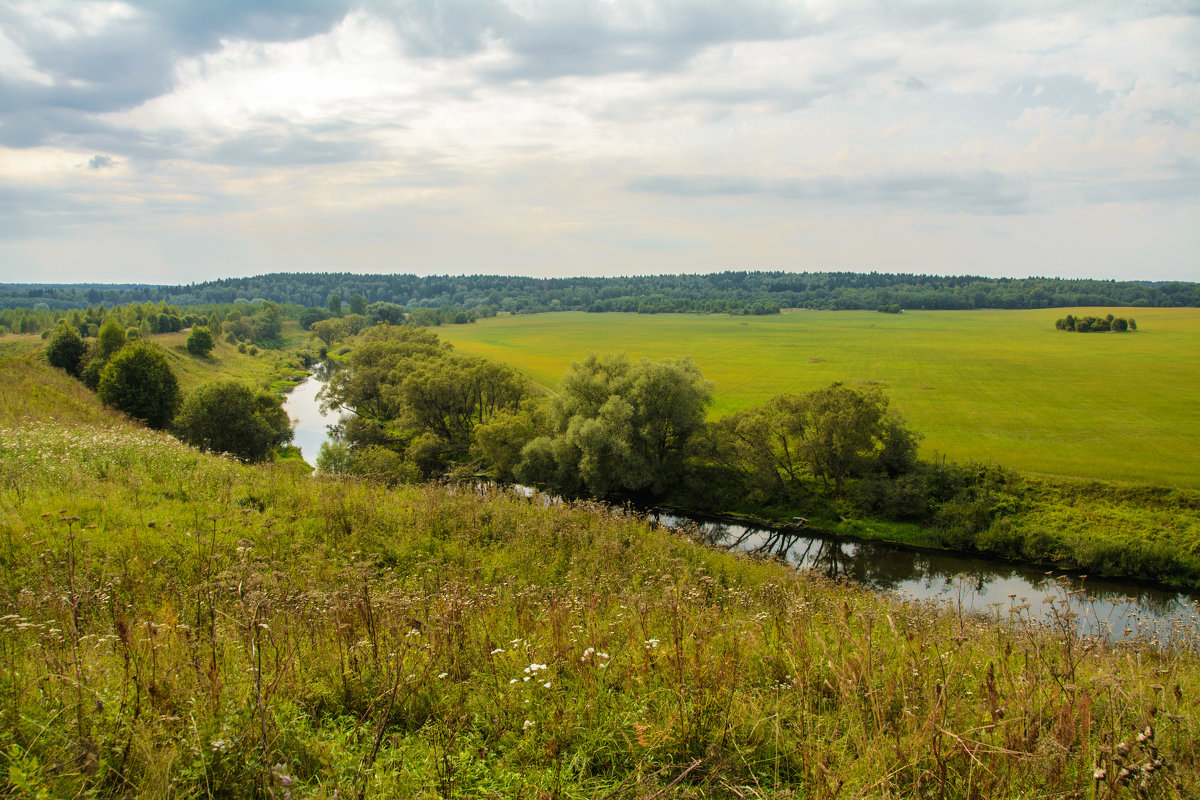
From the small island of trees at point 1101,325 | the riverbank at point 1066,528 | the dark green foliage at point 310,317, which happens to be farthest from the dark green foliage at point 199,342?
the small island of trees at point 1101,325

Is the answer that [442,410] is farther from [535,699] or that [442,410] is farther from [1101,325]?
[1101,325]

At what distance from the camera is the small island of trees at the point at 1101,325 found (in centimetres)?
11156

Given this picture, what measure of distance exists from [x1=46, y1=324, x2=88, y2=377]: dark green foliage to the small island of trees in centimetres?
14750

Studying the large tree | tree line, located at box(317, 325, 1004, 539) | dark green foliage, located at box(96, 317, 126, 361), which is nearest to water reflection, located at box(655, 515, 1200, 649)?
tree line, located at box(317, 325, 1004, 539)

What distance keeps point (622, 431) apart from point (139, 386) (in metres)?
Result: 32.1

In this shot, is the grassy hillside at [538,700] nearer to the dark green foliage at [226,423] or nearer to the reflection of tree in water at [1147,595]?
the reflection of tree in water at [1147,595]

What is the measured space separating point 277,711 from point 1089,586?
3207cm

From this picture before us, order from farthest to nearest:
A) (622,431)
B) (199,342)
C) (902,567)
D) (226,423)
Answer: (199,342) → (226,423) → (622,431) → (902,567)

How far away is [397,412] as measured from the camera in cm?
5606

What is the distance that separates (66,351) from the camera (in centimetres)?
4409

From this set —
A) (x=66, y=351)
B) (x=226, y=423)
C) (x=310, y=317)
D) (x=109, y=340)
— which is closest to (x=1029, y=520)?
(x=226, y=423)

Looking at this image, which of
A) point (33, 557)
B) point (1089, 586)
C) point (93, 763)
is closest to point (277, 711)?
point (93, 763)

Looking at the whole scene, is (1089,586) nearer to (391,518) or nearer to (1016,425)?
(1016,425)

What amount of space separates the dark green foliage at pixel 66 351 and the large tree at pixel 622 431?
1416 inches
